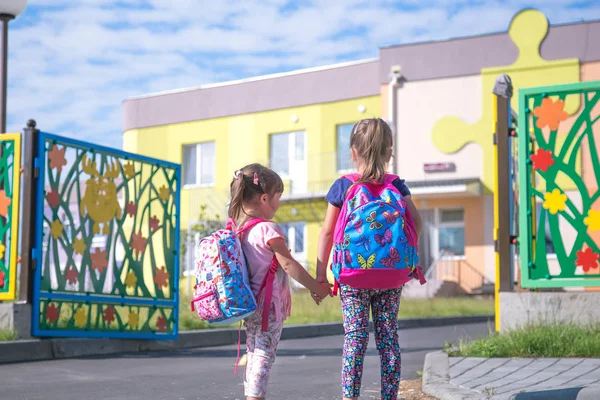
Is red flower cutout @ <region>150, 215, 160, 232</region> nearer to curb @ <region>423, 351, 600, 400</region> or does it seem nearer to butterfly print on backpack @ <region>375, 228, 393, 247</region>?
curb @ <region>423, 351, 600, 400</region>

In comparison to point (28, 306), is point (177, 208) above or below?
above

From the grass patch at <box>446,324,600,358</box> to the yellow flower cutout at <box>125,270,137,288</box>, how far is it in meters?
4.34

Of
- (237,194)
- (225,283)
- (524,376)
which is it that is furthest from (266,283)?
(524,376)

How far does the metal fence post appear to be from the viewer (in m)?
9.39

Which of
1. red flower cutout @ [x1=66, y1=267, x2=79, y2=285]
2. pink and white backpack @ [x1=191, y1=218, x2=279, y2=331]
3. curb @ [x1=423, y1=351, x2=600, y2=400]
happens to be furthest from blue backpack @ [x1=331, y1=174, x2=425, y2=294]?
red flower cutout @ [x1=66, y1=267, x2=79, y2=285]

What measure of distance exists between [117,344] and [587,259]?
17.3 ft

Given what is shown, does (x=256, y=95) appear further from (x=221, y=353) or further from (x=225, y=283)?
(x=225, y=283)

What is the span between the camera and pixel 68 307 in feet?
32.2

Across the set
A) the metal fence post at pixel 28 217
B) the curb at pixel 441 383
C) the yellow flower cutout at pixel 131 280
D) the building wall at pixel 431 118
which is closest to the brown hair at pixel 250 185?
the curb at pixel 441 383

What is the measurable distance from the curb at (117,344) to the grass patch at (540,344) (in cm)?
419

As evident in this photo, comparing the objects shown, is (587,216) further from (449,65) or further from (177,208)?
(449,65)

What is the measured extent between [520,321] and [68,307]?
472 centimetres

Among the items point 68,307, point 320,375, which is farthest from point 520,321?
point 68,307

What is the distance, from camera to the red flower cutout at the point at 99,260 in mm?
10195
